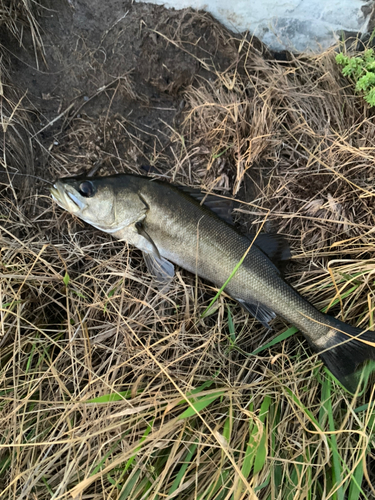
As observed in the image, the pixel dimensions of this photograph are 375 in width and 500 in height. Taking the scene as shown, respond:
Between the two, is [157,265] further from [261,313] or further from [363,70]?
[363,70]

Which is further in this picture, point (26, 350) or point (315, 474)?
point (26, 350)

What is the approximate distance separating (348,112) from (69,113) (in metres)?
2.74

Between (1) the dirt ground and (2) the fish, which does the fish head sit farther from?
(1) the dirt ground

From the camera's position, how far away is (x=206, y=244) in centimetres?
262

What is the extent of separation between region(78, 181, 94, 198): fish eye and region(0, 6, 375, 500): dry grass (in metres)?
0.42

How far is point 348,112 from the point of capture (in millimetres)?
3098

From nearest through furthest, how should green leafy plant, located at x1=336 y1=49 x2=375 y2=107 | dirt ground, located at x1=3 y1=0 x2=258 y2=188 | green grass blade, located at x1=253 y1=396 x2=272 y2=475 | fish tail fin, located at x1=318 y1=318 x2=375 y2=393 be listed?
green grass blade, located at x1=253 y1=396 x2=272 y2=475
fish tail fin, located at x1=318 y1=318 x2=375 y2=393
green leafy plant, located at x1=336 y1=49 x2=375 y2=107
dirt ground, located at x1=3 y1=0 x2=258 y2=188

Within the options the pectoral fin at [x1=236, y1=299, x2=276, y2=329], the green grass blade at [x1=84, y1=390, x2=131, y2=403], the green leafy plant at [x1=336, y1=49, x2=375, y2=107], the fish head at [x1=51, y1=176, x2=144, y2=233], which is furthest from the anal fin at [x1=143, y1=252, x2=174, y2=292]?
the green leafy plant at [x1=336, y1=49, x2=375, y2=107]

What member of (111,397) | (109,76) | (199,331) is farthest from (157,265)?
(109,76)

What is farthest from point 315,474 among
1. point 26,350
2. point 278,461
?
point 26,350

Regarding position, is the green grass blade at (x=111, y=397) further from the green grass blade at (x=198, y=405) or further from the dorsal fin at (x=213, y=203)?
the dorsal fin at (x=213, y=203)

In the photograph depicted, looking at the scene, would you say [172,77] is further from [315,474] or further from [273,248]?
[315,474]

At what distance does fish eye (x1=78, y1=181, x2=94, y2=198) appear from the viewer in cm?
→ 260

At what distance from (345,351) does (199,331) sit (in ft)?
3.84
